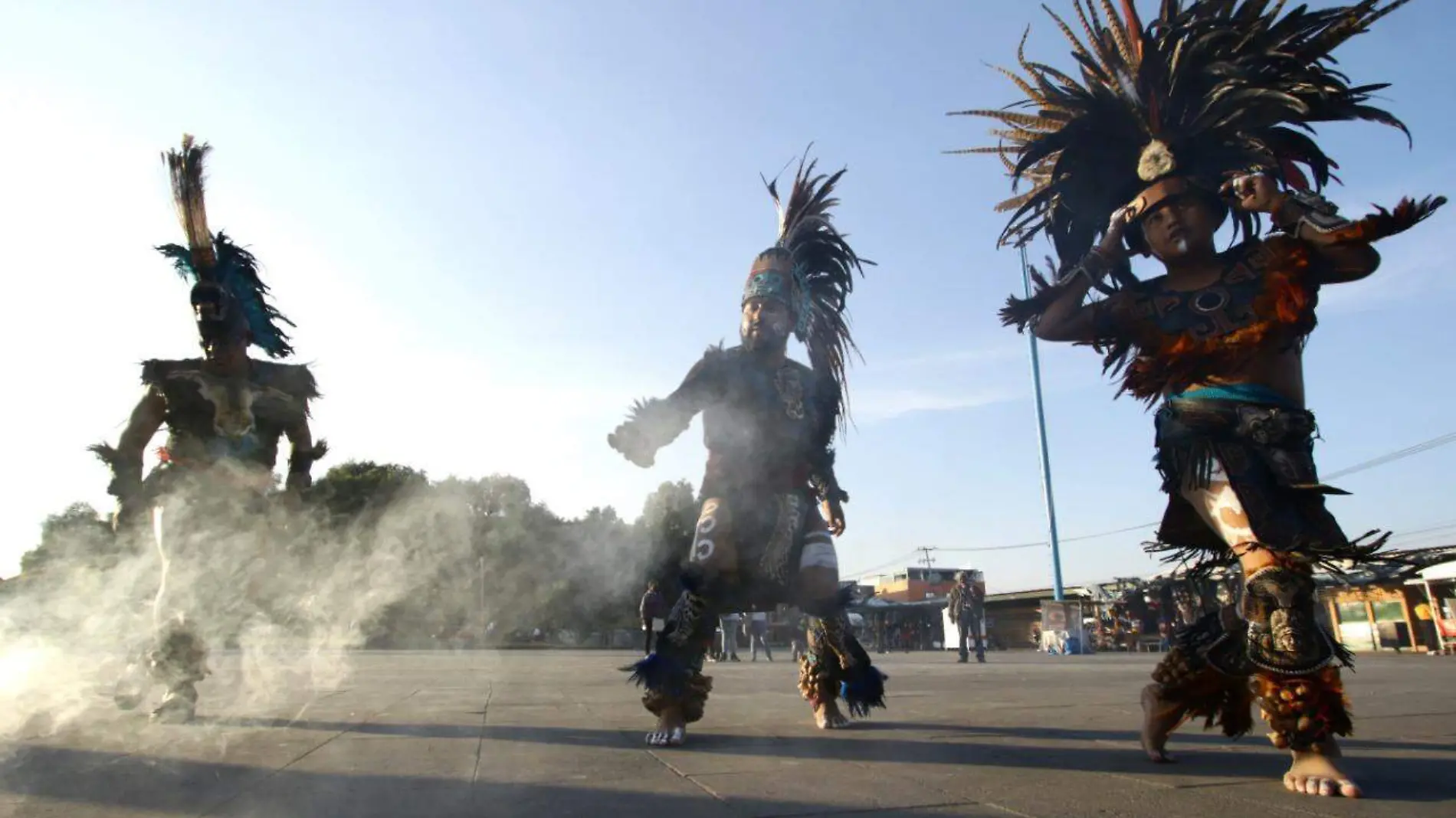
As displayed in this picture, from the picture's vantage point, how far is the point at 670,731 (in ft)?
13.3

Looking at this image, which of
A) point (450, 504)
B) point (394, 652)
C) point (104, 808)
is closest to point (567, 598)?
point (450, 504)

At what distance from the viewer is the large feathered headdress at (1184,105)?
141 inches

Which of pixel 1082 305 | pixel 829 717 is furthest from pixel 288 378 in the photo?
pixel 1082 305

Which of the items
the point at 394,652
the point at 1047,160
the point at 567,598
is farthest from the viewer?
the point at 394,652

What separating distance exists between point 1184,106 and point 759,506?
244 cm

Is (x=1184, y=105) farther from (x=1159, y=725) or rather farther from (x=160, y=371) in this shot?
(x=160, y=371)

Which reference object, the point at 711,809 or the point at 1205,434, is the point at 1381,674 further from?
the point at 711,809

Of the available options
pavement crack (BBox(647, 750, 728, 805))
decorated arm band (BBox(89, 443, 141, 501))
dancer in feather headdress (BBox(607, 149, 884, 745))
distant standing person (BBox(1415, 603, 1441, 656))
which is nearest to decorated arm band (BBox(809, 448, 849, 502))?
dancer in feather headdress (BBox(607, 149, 884, 745))

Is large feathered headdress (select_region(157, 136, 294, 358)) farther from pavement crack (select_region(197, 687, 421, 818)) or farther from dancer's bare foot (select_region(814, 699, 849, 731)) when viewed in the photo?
dancer's bare foot (select_region(814, 699, 849, 731))

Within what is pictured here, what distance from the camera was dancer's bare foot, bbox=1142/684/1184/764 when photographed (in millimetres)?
3307

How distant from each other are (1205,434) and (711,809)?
2.02 metres

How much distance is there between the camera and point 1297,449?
303cm

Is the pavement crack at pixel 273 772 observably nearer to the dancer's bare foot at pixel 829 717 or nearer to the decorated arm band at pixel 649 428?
the decorated arm band at pixel 649 428

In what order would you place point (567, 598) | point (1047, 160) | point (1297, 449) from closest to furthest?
point (1297, 449)
point (1047, 160)
point (567, 598)
